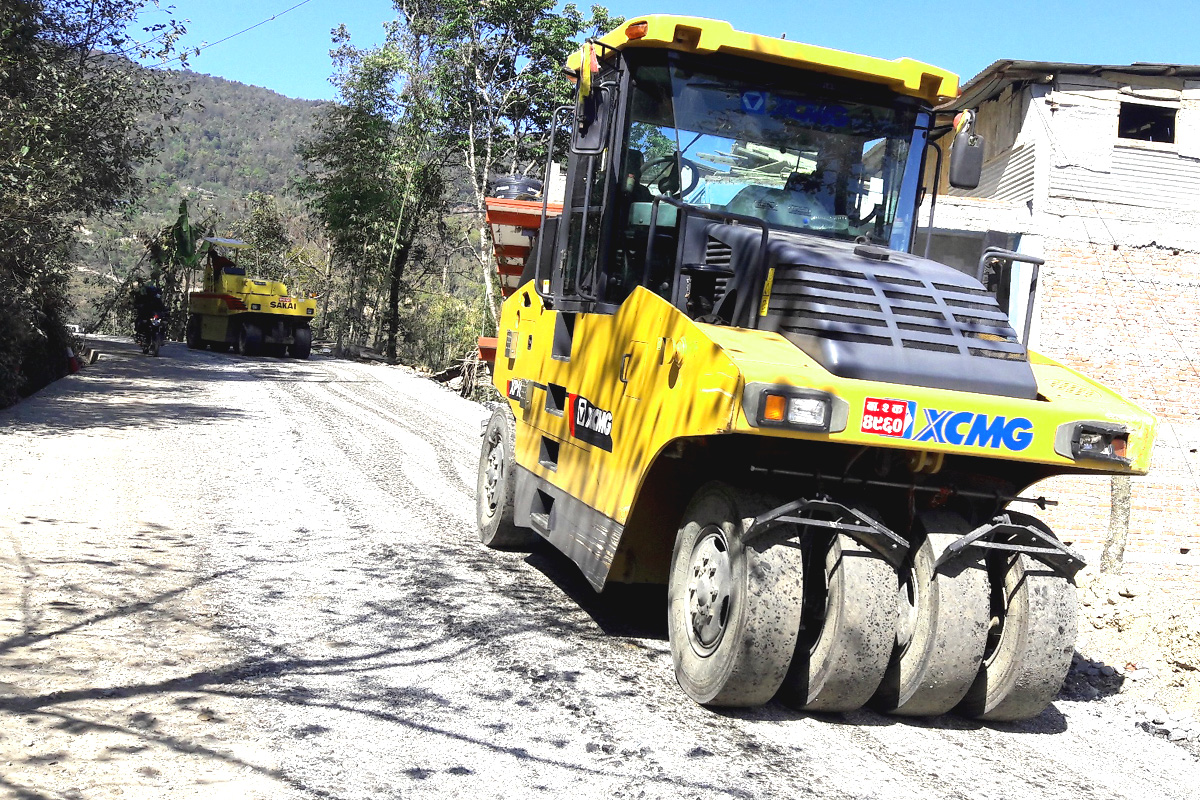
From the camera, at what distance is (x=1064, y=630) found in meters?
4.54

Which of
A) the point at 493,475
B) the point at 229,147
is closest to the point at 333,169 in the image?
the point at 493,475

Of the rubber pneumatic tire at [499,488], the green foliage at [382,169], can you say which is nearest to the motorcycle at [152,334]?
the green foliage at [382,169]

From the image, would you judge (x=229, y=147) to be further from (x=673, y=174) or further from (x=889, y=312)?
(x=889, y=312)

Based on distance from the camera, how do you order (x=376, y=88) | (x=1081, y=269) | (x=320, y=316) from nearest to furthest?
(x=1081, y=269) → (x=376, y=88) → (x=320, y=316)

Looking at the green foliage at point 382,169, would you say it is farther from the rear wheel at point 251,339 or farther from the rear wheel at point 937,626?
the rear wheel at point 937,626

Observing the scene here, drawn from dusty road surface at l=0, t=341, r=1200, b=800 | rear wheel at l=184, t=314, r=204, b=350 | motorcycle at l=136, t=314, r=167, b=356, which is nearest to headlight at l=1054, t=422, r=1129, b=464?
dusty road surface at l=0, t=341, r=1200, b=800

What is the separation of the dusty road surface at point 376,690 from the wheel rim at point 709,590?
0.32 m

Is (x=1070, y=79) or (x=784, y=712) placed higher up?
(x=1070, y=79)

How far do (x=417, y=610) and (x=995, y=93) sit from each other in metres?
13.7

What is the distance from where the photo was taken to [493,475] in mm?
7852

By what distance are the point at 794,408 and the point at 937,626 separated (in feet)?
3.93

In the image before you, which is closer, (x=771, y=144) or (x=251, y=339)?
(x=771, y=144)

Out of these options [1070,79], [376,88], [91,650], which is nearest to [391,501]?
[91,650]

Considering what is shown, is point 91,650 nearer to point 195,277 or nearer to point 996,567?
point 996,567
